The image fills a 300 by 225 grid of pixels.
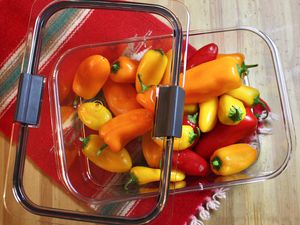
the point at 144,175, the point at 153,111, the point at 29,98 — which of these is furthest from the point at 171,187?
the point at 29,98

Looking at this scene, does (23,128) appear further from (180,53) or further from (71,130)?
(180,53)

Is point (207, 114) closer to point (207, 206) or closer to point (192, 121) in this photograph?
point (192, 121)

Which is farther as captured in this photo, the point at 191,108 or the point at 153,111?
the point at 191,108

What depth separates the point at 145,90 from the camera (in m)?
0.69

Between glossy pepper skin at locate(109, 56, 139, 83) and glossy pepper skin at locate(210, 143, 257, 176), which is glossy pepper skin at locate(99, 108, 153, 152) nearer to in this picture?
glossy pepper skin at locate(109, 56, 139, 83)

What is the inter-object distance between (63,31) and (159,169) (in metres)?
0.31

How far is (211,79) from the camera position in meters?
0.74

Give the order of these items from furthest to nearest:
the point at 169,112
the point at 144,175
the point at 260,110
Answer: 1. the point at 260,110
2. the point at 144,175
3. the point at 169,112

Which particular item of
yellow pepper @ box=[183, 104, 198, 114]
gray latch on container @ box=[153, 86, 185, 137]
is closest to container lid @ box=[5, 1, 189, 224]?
gray latch on container @ box=[153, 86, 185, 137]

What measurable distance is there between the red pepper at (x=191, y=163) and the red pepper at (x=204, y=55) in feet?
0.54

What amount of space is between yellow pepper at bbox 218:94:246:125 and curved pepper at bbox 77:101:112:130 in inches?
8.2

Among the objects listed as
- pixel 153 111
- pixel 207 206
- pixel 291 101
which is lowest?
pixel 207 206

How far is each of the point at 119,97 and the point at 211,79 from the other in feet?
0.56

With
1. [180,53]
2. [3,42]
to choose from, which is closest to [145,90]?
[180,53]
